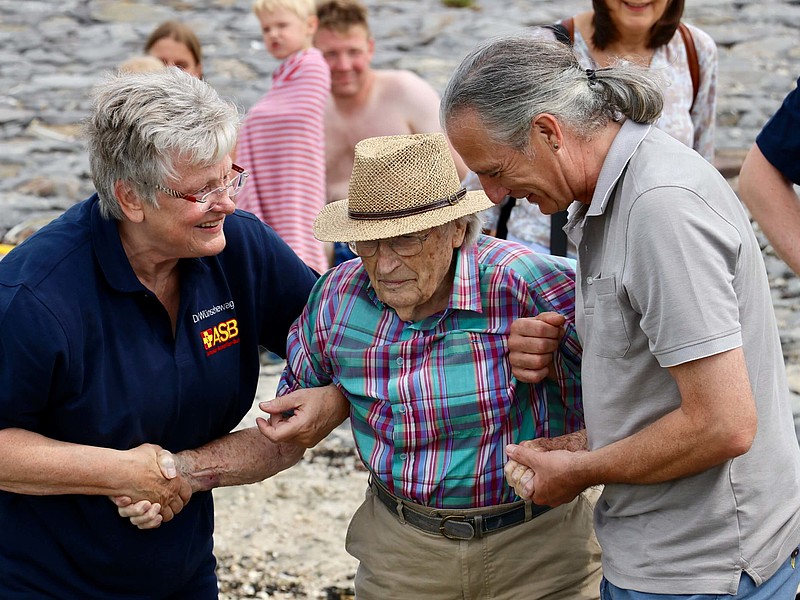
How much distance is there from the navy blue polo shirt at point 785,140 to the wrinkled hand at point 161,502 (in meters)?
1.75

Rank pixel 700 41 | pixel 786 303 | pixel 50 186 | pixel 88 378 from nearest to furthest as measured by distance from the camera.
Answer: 1. pixel 88 378
2. pixel 700 41
3. pixel 786 303
4. pixel 50 186

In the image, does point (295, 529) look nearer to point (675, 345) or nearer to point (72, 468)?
point (72, 468)

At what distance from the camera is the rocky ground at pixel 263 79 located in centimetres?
467

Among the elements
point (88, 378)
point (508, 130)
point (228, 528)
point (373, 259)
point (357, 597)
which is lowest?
point (228, 528)

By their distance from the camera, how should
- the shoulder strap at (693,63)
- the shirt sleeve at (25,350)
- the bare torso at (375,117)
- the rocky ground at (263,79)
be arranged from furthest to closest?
1. the bare torso at (375,117)
2. the rocky ground at (263,79)
3. the shoulder strap at (693,63)
4. the shirt sleeve at (25,350)

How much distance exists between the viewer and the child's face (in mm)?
5629

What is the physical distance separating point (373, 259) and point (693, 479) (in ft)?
2.96

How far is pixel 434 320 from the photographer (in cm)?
257

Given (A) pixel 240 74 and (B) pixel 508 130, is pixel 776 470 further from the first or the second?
(A) pixel 240 74

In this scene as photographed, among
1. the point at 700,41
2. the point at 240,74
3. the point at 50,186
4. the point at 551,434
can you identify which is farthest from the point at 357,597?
the point at 240,74

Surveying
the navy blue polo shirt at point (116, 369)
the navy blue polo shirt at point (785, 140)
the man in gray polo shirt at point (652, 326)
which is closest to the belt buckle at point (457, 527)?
the man in gray polo shirt at point (652, 326)

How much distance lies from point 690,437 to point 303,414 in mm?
1055

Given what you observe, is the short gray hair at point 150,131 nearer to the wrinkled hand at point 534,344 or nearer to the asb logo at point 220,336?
the asb logo at point 220,336

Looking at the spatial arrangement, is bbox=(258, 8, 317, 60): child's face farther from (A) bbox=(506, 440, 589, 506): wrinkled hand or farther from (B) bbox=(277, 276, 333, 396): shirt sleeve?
(A) bbox=(506, 440, 589, 506): wrinkled hand
